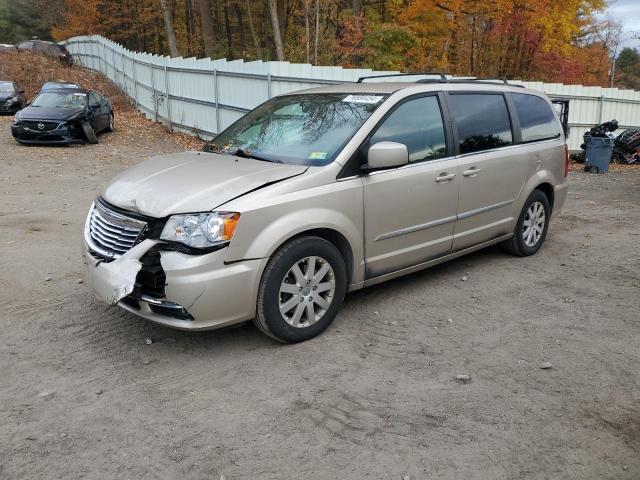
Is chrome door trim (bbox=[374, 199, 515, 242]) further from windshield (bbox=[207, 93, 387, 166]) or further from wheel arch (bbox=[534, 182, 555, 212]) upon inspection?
windshield (bbox=[207, 93, 387, 166])

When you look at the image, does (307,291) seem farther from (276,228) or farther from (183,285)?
(183,285)

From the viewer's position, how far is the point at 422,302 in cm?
509

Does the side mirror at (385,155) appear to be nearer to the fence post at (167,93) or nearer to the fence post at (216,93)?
the fence post at (216,93)

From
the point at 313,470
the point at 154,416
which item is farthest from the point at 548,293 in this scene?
the point at 154,416

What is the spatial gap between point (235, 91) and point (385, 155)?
1042cm

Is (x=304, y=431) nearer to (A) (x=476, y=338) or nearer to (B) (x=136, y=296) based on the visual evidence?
(B) (x=136, y=296)

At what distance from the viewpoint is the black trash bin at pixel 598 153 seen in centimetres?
1295

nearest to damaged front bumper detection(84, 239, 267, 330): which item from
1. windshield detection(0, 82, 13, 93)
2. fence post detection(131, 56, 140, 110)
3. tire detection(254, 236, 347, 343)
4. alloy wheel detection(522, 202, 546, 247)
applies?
tire detection(254, 236, 347, 343)

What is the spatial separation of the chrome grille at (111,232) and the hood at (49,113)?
1187 centimetres

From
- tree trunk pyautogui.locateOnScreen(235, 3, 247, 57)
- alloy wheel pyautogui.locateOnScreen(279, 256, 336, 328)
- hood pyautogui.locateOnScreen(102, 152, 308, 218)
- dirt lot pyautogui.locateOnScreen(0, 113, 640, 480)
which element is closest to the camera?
dirt lot pyautogui.locateOnScreen(0, 113, 640, 480)

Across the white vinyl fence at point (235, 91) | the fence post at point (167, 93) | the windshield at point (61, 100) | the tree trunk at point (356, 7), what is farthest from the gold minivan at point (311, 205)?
the tree trunk at point (356, 7)

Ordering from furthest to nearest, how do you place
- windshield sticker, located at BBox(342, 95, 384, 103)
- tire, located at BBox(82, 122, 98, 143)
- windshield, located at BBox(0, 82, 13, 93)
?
windshield, located at BBox(0, 82, 13, 93), tire, located at BBox(82, 122, 98, 143), windshield sticker, located at BBox(342, 95, 384, 103)

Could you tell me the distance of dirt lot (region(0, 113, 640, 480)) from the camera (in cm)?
299

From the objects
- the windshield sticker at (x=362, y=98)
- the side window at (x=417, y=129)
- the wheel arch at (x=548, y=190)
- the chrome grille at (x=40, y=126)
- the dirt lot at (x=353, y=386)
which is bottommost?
the dirt lot at (x=353, y=386)
